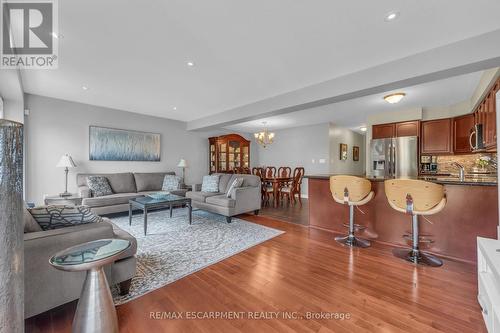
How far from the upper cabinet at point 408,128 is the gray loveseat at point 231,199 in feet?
11.5

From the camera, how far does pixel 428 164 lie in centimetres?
497

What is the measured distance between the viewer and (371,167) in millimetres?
5410

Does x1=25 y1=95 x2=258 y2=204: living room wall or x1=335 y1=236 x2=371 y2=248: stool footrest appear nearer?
x1=335 y1=236 x2=371 y2=248: stool footrest

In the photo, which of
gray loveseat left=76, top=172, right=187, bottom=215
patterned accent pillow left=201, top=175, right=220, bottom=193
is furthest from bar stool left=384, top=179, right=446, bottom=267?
Answer: gray loveseat left=76, top=172, right=187, bottom=215

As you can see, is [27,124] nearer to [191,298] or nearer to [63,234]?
[63,234]

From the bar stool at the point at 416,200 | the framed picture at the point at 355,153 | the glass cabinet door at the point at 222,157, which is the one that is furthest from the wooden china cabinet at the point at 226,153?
the bar stool at the point at 416,200

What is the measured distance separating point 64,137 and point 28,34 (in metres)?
2.79

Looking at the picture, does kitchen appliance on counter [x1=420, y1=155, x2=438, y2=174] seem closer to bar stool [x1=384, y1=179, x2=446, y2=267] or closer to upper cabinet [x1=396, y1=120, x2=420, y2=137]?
upper cabinet [x1=396, y1=120, x2=420, y2=137]

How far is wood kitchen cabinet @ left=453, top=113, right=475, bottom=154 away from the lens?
4.12 meters

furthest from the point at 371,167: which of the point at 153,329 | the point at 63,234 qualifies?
the point at 63,234

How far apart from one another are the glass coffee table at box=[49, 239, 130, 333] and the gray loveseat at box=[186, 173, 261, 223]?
2.65m

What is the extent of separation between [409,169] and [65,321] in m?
5.96

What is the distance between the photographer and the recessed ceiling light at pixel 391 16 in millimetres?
1884

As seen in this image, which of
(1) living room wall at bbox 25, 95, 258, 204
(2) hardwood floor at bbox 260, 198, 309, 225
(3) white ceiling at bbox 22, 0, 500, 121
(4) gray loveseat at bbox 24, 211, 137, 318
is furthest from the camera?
(2) hardwood floor at bbox 260, 198, 309, 225
